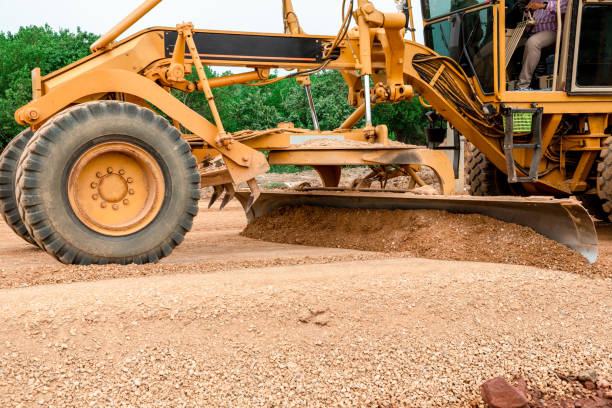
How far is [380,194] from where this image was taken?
20.6ft

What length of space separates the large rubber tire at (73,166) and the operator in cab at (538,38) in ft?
14.3

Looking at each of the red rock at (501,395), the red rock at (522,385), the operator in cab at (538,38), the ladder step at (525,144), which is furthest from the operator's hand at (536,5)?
the red rock at (501,395)

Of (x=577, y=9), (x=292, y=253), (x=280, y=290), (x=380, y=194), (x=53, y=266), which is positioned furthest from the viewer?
(x=577, y=9)

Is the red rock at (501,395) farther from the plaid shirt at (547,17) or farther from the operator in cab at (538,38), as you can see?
the plaid shirt at (547,17)

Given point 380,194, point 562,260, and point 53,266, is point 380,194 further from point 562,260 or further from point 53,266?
point 53,266

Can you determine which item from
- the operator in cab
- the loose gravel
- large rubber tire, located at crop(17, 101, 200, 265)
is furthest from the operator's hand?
large rubber tire, located at crop(17, 101, 200, 265)

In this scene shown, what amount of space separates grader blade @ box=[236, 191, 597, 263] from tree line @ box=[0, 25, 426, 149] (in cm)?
1355

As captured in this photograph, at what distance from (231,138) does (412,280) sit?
2.08m

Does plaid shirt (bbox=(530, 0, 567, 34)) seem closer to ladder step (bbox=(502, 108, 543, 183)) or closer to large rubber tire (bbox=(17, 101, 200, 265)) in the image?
ladder step (bbox=(502, 108, 543, 183))

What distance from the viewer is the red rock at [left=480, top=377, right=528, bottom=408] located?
3074mm

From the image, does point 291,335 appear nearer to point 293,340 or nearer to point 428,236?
point 293,340

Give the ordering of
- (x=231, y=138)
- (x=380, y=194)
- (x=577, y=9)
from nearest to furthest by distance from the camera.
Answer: (x=231, y=138), (x=380, y=194), (x=577, y=9)

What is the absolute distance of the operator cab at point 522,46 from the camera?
280 inches

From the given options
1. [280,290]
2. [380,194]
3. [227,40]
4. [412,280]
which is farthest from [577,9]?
[280,290]
